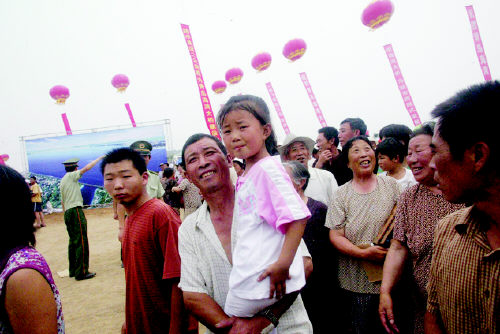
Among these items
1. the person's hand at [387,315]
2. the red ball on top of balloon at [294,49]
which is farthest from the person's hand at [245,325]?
the red ball on top of balloon at [294,49]

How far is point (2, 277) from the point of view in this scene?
111 centimetres

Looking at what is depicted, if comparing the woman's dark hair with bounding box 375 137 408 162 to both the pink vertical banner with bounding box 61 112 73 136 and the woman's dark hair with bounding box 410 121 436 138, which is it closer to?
the woman's dark hair with bounding box 410 121 436 138

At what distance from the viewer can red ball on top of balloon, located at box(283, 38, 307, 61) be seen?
1244cm

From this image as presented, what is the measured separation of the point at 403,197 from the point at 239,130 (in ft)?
3.83

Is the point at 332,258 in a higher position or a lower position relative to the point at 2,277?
lower

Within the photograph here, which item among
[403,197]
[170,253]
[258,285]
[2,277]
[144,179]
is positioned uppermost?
[144,179]

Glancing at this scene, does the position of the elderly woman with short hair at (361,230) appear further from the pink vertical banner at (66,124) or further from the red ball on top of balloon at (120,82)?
the pink vertical banner at (66,124)

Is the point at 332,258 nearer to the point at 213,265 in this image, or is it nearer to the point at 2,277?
the point at 213,265

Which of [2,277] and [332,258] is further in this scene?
[332,258]

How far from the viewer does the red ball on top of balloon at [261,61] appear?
46.1ft

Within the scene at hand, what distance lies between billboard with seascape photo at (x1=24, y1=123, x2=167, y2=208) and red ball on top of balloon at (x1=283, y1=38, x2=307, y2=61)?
8.91 meters

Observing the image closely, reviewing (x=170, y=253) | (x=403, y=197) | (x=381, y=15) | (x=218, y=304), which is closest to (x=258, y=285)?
(x=218, y=304)

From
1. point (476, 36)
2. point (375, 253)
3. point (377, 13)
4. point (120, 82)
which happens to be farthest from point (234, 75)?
point (375, 253)

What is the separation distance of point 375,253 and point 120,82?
55.5ft
